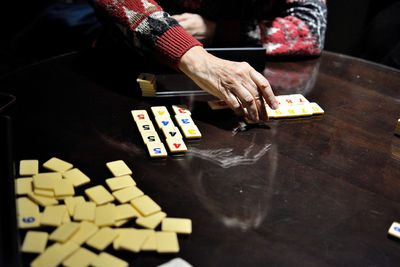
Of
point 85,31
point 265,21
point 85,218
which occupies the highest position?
point 265,21

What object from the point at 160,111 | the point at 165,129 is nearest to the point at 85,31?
the point at 160,111

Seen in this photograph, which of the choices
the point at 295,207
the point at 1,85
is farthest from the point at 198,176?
the point at 1,85

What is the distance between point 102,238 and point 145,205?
0.12 metres

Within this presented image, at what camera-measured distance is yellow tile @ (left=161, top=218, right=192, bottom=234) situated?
0.79m

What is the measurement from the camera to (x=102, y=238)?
2.52 ft

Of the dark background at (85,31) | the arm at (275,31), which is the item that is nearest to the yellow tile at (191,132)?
the arm at (275,31)

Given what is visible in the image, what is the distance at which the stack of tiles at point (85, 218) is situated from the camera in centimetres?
74

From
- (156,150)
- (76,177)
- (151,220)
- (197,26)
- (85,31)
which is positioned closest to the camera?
(151,220)

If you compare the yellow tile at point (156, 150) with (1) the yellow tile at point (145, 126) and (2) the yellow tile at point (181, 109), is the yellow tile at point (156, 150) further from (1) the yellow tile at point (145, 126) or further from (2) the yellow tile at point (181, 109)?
(2) the yellow tile at point (181, 109)

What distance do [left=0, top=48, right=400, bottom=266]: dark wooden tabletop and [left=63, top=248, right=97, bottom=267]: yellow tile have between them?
0.04 m

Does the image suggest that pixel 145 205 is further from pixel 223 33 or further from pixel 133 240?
pixel 223 33

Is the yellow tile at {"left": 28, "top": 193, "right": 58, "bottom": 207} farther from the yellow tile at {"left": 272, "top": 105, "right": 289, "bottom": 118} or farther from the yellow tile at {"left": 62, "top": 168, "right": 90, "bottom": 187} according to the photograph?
the yellow tile at {"left": 272, "top": 105, "right": 289, "bottom": 118}

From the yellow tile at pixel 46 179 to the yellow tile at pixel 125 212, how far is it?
169 mm

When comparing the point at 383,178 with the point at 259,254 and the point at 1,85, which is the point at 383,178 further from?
the point at 1,85
